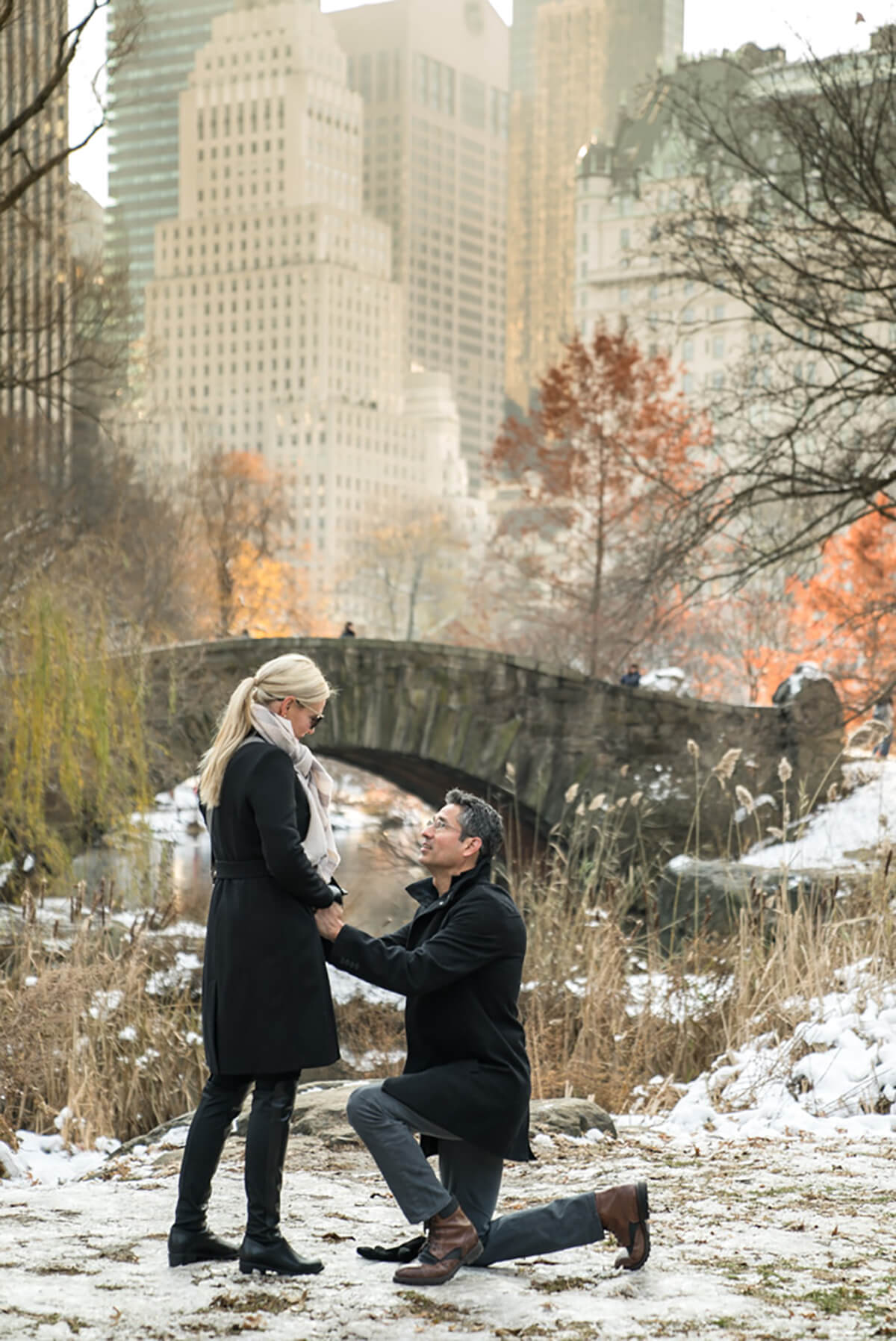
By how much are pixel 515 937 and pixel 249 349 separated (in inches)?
5378

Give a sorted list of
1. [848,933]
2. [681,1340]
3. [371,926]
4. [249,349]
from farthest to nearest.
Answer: [249,349]
[371,926]
[848,933]
[681,1340]

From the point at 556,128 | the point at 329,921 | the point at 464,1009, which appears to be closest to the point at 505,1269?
the point at 464,1009

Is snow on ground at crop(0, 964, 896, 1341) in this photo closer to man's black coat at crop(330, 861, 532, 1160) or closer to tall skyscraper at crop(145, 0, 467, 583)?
man's black coat at crop(330, 861, 532, 1160)

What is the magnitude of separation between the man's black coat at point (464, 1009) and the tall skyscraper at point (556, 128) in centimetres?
17951

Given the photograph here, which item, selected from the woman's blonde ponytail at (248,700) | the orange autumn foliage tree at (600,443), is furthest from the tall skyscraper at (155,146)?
the woman's blonde ponytail at (248,700)

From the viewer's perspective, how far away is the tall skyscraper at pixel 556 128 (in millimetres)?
186625

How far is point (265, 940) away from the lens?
15.3ft

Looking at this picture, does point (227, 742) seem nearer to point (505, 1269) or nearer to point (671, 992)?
point (505, 1269)

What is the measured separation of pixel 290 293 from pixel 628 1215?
136529 mm

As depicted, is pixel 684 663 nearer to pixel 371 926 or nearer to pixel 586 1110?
pixel 371 926

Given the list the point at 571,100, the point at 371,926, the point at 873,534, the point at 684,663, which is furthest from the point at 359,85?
the point at 371,926

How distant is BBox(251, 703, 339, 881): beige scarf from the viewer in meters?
4.78

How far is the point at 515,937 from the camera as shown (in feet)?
15.2

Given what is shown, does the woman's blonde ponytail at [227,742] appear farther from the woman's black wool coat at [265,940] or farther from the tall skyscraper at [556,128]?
the tall skyscraper at [556,128]
